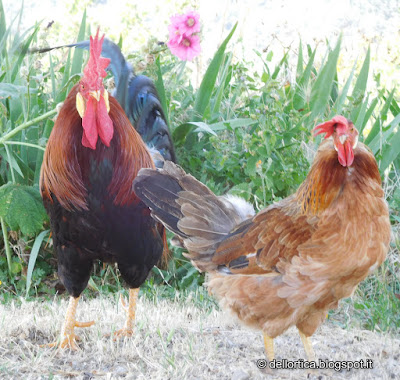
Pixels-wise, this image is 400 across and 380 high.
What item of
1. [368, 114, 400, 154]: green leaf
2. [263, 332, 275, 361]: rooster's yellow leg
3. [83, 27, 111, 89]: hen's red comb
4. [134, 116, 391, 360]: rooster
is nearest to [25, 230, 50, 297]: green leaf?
[134, 116, 391, 360]: rooster

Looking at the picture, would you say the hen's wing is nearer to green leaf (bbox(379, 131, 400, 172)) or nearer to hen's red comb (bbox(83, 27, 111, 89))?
hen's red comb (bbox(83, 27, 111, 89))

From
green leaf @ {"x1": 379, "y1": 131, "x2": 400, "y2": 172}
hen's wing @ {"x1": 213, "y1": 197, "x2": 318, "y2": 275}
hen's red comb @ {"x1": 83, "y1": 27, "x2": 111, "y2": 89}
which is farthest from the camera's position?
green leaf @ {"x1": 379, "y1": 131, "x2": 400, "y2": 172}

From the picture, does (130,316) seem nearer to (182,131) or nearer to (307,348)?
(307,348)

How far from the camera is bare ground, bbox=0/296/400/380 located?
3043mm

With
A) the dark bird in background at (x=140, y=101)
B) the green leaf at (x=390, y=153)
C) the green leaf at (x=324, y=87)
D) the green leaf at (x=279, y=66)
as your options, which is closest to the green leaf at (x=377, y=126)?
the green leaf at (x=390, y=153)

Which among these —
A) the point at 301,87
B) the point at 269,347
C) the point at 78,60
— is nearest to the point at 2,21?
the point at 78,60

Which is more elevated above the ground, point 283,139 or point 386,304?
point 283,139

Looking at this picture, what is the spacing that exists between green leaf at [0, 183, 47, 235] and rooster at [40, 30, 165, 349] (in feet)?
3.30

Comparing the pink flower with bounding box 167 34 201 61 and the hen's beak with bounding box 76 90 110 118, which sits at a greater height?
the pink flower with bounding box 167 34 201 61

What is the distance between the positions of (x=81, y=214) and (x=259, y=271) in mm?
1016

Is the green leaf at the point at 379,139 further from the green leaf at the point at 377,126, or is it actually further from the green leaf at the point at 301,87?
the green leaf at the point at 301,87

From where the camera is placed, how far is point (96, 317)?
4.05 meters

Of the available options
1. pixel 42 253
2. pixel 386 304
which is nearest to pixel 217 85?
pixel 42 253

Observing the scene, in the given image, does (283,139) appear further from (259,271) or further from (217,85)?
(259,271)
